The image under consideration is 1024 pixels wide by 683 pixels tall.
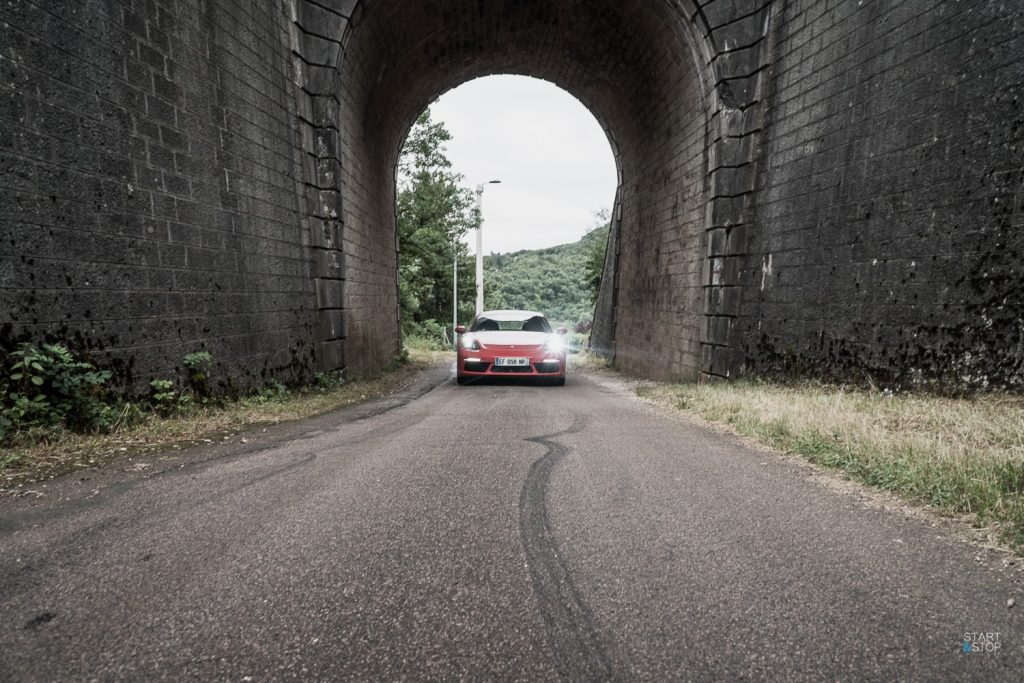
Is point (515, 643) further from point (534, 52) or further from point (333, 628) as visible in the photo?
point (534, 52)

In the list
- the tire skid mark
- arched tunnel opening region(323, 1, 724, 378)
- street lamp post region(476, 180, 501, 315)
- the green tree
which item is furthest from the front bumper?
street lamp post region(476, 180, 501, 315)

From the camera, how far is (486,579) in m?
2.09

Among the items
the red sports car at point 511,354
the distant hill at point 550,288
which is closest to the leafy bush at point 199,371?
the red sports car at point 511,354

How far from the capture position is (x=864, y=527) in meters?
2.67

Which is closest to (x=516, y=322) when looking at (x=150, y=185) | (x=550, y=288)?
(x=150, y=185)

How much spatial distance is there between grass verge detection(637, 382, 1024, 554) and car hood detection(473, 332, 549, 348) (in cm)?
424

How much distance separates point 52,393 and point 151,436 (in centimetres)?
78

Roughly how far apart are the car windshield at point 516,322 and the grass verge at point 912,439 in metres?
4.81

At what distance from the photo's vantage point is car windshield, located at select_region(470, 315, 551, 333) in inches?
426

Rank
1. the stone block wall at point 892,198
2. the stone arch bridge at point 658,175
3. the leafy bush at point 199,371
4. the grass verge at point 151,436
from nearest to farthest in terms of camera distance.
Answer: the grass verge at point 151,436 < the stone arch bridge at point 658,175 < the stone block wall at point 892,198 < the leafy bush at point 199,371

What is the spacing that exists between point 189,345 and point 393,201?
397 inches

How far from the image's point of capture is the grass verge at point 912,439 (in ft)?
9.33

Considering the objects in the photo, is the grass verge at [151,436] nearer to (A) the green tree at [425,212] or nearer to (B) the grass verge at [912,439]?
(B) the grass verge at [912,439]

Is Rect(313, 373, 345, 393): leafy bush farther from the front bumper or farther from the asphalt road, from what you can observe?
the asphalt road
